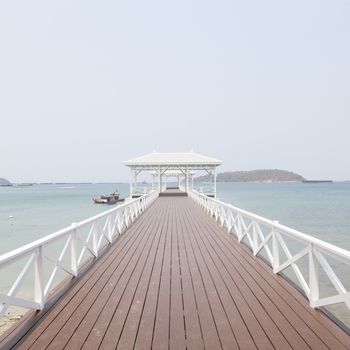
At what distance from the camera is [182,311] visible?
12.3ft

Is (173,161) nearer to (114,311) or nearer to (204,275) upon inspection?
(204,275)

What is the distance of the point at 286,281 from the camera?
494 cm

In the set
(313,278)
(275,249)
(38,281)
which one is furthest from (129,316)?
(275,249)

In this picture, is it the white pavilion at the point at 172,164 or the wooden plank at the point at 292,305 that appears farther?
the white pavilion at the point at 172,164

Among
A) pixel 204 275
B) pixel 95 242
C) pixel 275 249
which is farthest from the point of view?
pixel 95 242

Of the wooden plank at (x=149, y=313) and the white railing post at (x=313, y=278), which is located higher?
the white railing post at (x=313, y=278)

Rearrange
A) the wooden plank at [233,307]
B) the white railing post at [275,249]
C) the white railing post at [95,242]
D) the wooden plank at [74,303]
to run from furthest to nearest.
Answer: the white railing post at [95,242]
the white railing post at [275,249]
the wooden plank at [74,303]
the wooden plank at [233,307]

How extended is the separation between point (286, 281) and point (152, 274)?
2095 millimetres

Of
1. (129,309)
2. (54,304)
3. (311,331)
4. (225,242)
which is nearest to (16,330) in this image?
(54,304)

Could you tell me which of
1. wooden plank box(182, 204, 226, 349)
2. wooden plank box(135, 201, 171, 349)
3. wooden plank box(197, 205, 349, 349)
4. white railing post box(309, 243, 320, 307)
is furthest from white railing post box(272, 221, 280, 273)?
wooden plank box(135, 201, 171, 349)

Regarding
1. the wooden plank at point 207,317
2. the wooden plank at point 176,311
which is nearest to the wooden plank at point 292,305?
the wooden plank at point 207,317

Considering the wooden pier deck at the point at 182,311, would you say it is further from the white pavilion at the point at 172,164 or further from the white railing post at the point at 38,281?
the white pavilion at the point at 172,164

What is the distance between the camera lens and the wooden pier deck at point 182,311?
10.1 feet

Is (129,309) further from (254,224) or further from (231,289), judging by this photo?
(254,224)
